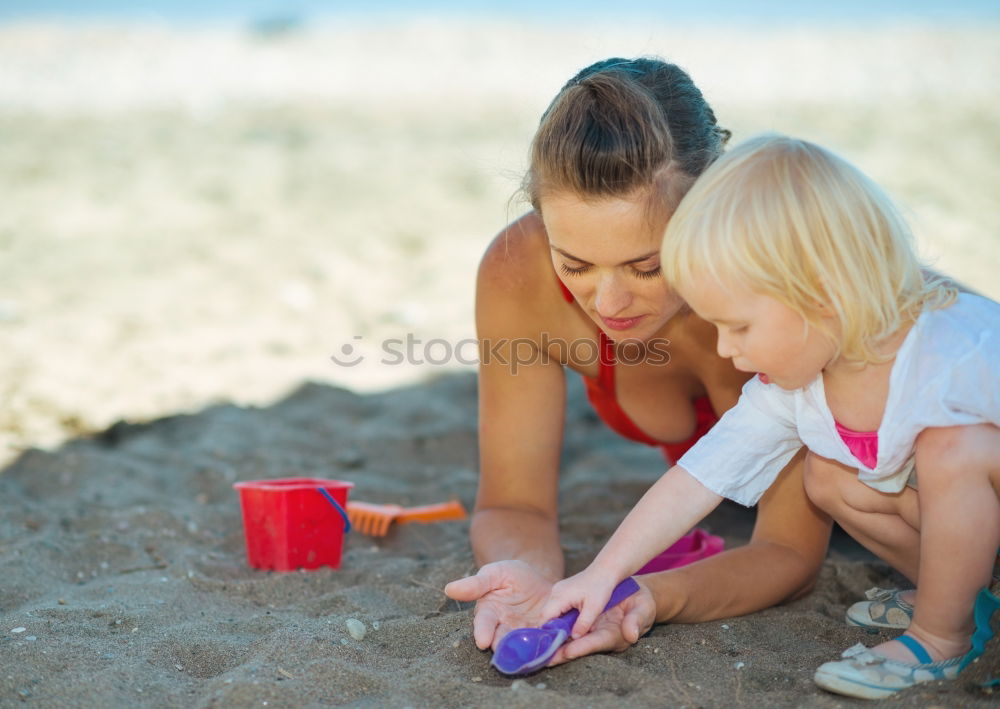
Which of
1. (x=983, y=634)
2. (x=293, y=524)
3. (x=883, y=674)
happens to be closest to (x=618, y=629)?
(x=883, y=674)

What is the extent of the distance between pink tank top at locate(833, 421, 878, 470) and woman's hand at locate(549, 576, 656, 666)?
436 mm

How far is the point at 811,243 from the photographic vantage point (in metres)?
1.52

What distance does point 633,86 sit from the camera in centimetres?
184

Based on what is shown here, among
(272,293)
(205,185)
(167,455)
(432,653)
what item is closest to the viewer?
(432,653)

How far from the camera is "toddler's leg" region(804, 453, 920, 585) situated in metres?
1.72

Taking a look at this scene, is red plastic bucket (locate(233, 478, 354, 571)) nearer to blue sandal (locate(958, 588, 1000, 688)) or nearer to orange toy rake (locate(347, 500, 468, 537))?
orange toy rake (locate(347, 500, 468, 537))

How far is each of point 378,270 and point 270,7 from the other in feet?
54.3

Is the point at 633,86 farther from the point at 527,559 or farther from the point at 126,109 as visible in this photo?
the point at 126,109

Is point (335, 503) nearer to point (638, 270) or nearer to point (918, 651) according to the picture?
point (638, 270)

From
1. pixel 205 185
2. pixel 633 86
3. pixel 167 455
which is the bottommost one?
pixel 167 455

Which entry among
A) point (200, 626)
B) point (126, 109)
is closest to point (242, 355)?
point (200, 626)

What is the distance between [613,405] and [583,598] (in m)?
0.79

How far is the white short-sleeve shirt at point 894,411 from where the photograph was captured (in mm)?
1522

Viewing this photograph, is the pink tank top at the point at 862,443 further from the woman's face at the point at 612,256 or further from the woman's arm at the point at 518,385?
the woman's arm at the point at 518,385
